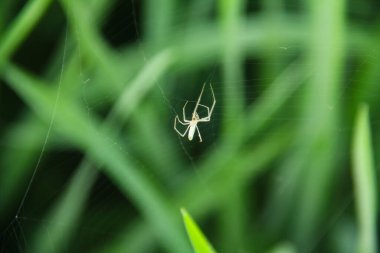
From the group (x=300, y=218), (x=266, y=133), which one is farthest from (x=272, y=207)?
(x=266, y=133)

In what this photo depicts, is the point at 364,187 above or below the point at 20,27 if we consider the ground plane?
below

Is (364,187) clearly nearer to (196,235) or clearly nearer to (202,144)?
(196,235)

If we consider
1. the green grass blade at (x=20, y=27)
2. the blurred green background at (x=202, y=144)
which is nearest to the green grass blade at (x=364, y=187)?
the blurred green background at (x=202, y=144)

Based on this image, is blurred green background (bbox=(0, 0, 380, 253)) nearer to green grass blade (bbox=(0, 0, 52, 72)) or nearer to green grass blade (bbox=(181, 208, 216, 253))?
green grass blade (bbox=(0, 0, 52, 72))

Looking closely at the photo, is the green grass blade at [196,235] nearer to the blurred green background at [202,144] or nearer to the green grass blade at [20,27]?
the blurred green background at [202,144]

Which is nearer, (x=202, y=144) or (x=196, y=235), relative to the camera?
(x=196, y=235)

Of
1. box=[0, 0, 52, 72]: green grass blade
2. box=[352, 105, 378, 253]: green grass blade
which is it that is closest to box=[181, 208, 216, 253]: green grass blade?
box=[352, 105, 378, 253]: green grass blade

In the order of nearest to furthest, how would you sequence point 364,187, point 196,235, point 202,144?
point 196,235, point 364,187, point 202,144

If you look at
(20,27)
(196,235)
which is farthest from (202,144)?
(196,235)

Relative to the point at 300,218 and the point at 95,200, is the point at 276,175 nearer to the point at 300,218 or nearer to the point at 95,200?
the point at 300,218
